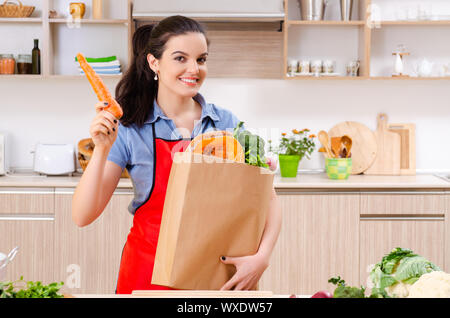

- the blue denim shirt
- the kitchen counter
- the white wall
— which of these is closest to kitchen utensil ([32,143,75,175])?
the kitchen counter

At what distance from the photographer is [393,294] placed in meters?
0.94

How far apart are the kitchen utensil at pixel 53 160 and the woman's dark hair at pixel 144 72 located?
5.60 feet

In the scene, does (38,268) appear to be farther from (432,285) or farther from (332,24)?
(432,285)

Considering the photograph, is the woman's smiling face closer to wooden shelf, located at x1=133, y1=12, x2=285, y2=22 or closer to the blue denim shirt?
the blue denim shirt

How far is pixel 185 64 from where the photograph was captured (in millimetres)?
1292

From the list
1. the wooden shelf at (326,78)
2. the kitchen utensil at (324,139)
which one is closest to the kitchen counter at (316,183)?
the kitchen utensil at (324,139)

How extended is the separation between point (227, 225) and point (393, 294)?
0.31 meters

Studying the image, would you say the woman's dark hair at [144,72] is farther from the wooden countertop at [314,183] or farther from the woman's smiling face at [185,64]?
the wooden countertop at [314,183]

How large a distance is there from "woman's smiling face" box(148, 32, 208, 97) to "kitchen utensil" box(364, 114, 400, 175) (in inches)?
83.3

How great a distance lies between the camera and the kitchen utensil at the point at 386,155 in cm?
321

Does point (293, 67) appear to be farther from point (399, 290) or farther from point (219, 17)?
point (399, 290)

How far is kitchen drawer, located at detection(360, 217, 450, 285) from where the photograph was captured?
2.84 meters

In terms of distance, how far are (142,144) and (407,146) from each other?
2271mm

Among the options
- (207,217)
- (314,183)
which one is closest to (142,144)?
(207,217)
